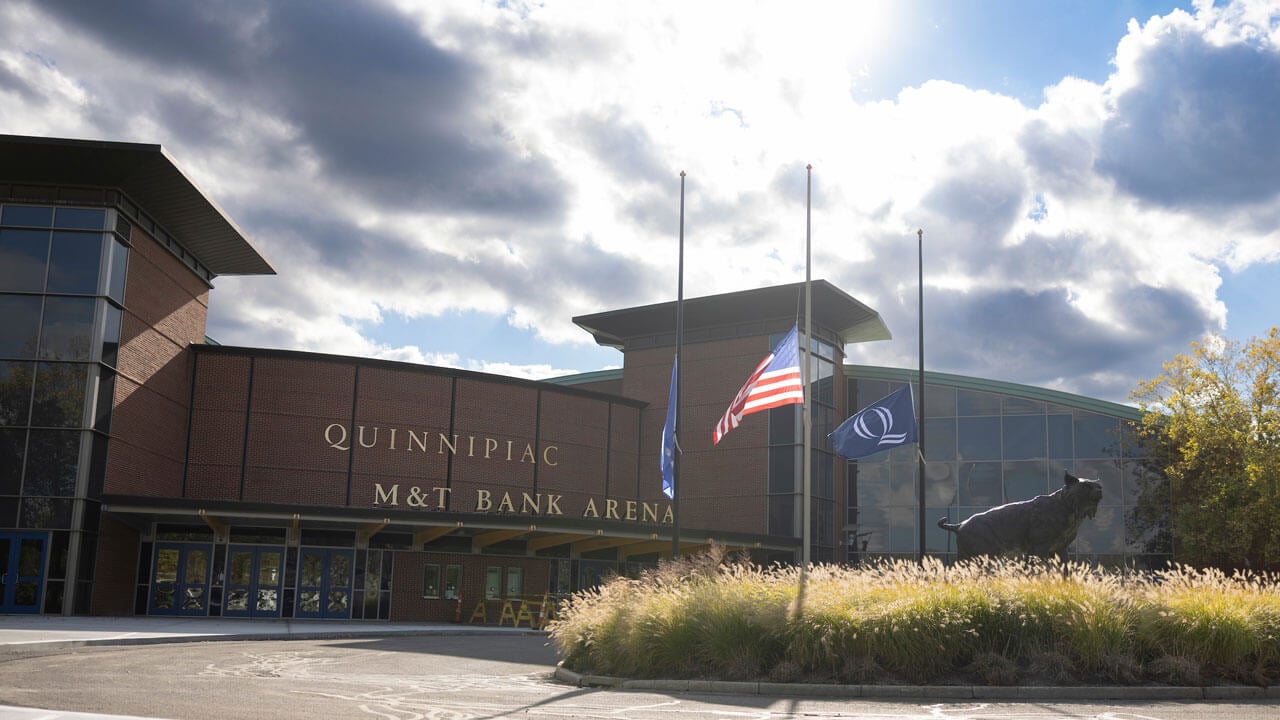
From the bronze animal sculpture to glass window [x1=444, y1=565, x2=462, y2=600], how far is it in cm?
2158

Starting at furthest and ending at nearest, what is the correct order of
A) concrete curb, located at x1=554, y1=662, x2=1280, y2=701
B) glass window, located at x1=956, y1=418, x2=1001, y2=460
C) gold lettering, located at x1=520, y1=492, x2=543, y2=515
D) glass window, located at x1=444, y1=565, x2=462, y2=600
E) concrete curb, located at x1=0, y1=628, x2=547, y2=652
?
glass window, located at x1=956, y1=418, x2=1001, y2=460 → gold lettering, located at x1=520, y1=492, x2=543, y2=515 → glass window, located at x1=444, y1=565, x2=462, y2=600 → concrete curb, located at x1=0, y1=628, x2=547, y2=652 → concrete curb, located at x1=554, y1=662, x2=1280, y2=701

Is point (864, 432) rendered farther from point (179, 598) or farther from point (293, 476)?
point (179, 598)

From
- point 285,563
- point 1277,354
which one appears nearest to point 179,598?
point 285,563

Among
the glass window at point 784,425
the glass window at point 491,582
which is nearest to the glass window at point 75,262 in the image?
the glass window at point 491,582

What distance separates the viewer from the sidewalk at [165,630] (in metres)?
22.8

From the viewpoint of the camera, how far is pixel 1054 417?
43094mm

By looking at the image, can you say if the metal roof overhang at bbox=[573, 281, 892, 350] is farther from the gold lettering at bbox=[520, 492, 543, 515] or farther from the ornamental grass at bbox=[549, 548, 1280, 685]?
the ornamental grass at bbox=[549, 548, 1280, 685]

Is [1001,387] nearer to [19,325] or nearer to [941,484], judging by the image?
[941,484]

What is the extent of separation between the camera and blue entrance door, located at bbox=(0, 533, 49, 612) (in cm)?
3156

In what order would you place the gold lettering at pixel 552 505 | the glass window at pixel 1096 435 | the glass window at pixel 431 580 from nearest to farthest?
the glass window at pixel 431 580 < the gold lettering at pixel 552 505 < the glass window at pixel 1096 435

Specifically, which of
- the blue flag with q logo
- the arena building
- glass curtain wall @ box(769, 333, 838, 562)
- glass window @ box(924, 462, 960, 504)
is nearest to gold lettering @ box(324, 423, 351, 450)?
the arena building

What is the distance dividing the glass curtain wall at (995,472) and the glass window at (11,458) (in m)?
29.6

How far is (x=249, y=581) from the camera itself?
119 feet

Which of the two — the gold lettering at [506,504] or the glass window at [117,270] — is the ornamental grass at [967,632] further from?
the gold lettering at [506,504]
